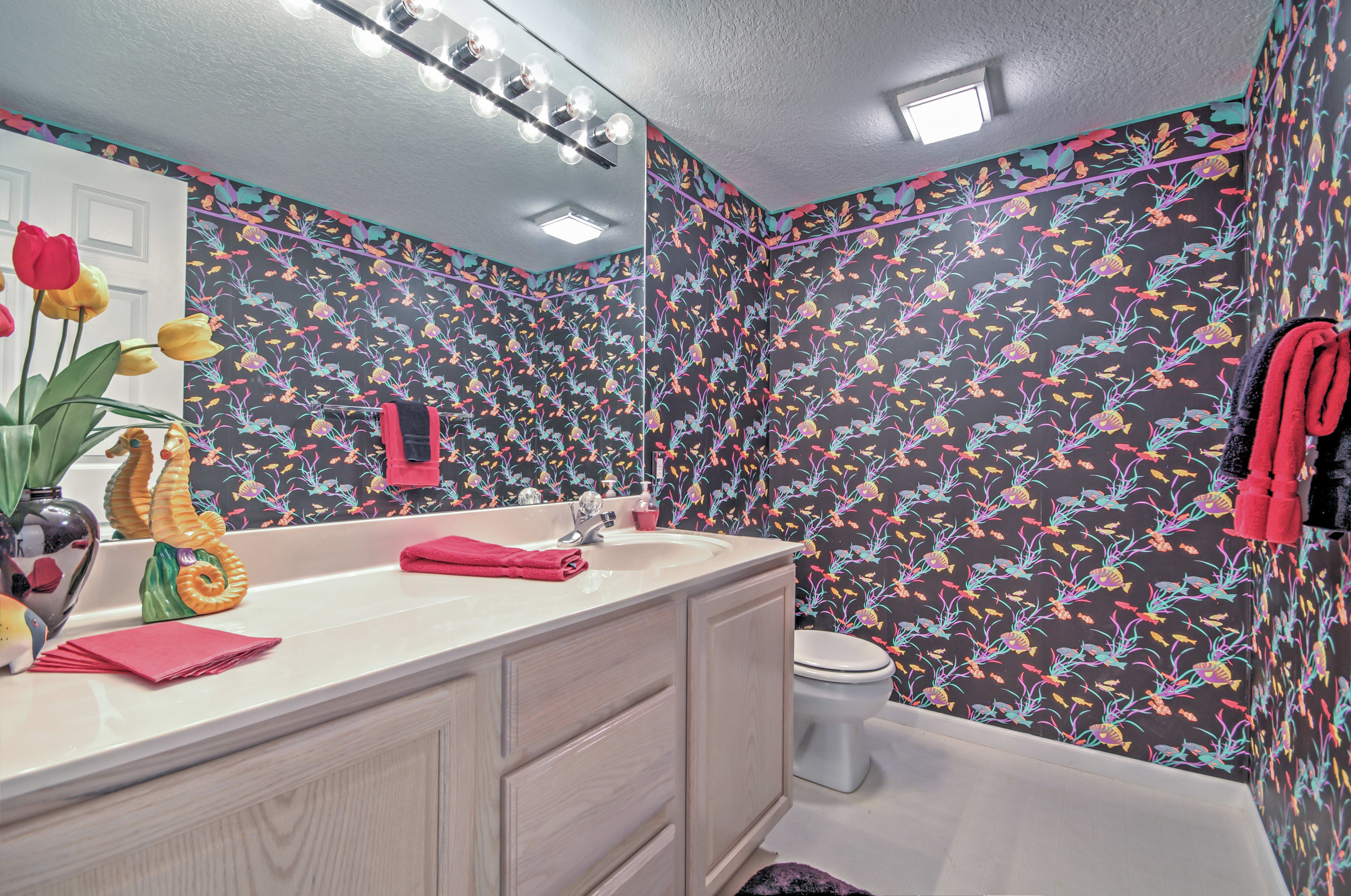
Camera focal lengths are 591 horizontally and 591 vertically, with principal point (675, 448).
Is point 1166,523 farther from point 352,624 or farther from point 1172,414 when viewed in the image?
point 352,624

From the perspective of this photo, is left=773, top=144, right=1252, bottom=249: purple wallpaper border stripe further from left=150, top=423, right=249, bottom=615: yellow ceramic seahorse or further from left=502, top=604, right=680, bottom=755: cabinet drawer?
left=150, top=423, right=249, bottom=615: yellow ceramic seahorse

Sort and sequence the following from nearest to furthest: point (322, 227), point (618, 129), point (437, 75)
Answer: point (322, 227) < point (437, 75) < point (618, 129)

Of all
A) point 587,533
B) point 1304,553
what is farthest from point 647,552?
A: point 1304,553

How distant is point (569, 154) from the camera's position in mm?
1842

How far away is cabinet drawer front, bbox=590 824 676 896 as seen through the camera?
1.11 m

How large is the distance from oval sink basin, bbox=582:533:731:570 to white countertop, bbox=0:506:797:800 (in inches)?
7.3

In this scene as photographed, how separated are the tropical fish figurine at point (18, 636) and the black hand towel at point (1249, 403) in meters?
2.01

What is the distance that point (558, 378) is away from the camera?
5.80 feet

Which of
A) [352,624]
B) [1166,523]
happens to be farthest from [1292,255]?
[352,624]

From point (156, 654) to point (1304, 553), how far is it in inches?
86.6

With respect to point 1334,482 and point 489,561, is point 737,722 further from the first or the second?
point 1334,482

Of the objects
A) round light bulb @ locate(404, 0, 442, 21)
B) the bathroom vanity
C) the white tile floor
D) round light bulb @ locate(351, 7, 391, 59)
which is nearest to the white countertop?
the bathroom vanity

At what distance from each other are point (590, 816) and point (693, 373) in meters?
1.68

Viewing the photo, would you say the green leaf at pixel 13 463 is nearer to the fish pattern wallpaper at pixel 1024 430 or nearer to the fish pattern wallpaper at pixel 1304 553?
the fish pattern wallpaper at pixel 1024 430
